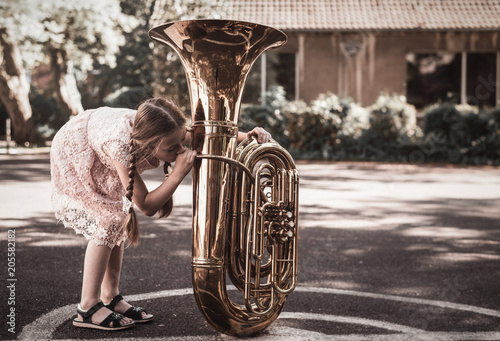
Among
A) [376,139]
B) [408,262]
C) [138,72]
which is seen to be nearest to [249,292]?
[408,262]

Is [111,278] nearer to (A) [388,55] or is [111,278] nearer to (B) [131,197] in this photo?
(B) [131,197]

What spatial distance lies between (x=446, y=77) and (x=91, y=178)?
15820 mm

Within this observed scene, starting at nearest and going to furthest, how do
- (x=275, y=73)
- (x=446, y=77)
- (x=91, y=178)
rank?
1. (x=91, y=178)
2. (x=446, y=77)
3. (x=275, y=73)

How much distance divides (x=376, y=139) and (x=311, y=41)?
174 inches

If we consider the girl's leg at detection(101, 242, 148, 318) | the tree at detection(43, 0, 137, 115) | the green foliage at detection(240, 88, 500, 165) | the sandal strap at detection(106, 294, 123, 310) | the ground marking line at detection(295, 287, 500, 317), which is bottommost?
the ground marking line at detection(295, 287, 500, 317)

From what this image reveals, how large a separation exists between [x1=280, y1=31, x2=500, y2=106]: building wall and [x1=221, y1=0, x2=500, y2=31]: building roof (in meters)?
0.37

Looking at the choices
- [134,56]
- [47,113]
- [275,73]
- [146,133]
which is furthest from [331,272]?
[134,56]

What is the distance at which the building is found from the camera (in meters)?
17.5

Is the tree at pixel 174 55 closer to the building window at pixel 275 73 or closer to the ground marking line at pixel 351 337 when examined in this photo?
the building window at pixel 275 73

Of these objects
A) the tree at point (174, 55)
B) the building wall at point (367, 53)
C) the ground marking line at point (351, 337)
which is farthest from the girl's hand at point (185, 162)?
the building wall at point (367, 53)

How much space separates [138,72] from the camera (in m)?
33.2

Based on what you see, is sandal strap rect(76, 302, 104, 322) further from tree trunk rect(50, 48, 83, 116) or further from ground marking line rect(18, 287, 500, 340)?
tree trunk rect(50, 48, 83, 116)

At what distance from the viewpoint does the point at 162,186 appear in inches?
124

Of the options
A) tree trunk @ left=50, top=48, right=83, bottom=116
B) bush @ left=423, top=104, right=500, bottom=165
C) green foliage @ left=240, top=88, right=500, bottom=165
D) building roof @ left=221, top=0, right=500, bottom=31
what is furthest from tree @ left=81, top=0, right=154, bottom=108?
bush @ left=423, top=104, right=500, bottom=165
